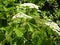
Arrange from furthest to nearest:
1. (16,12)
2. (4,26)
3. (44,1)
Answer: (44,1) < (16,12) < (4,26)

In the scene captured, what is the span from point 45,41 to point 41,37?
54mm

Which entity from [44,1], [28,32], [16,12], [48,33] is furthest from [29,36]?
[44,1]

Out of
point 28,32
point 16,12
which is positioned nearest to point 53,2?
point 16,12

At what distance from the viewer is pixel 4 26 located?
1945mm

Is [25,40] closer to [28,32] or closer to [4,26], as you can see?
[28,32]

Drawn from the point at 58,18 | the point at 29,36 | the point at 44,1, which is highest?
the point at 29,36

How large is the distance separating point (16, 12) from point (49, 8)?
1.49 metres

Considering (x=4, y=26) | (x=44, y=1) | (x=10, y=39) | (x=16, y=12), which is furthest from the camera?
(x=44, y=1)

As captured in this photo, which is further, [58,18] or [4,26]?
[58,18]

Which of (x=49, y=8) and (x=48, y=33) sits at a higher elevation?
(x=48, y=33)

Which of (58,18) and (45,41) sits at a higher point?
(45,41)

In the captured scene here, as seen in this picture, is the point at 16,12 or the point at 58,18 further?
the point at 58,18

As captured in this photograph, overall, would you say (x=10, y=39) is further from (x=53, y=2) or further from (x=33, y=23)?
(x=53, y=2)

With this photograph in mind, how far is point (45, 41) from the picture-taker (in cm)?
184
